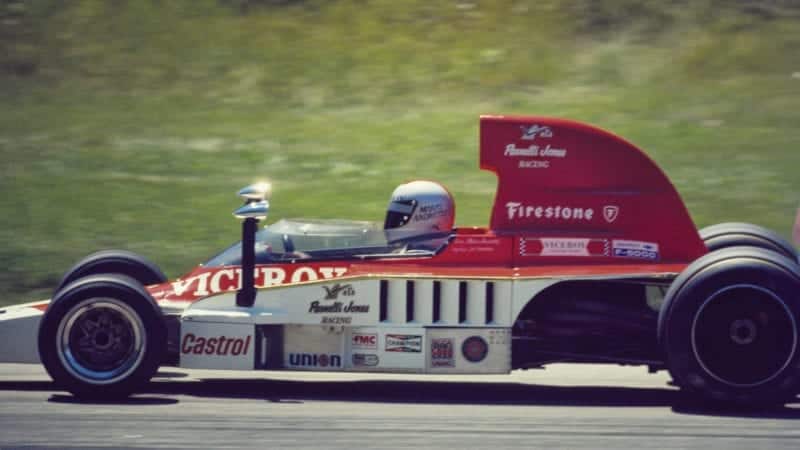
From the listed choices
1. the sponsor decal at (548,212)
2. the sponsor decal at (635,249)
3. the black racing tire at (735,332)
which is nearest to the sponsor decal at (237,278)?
the sponsor decal at (548,212)

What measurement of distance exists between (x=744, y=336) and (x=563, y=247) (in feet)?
4.56

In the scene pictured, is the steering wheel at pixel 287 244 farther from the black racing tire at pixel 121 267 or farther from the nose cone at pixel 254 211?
the black racing tire at pixel 121 267

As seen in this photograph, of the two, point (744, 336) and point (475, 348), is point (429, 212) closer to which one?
point (475, 348)

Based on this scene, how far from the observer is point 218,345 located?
9.02 metres

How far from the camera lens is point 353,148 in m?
20.5

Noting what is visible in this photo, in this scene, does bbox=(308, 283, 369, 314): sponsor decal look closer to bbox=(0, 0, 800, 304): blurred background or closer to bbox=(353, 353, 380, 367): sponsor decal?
bbox=(353, 353, 380, 367): sponsor decal

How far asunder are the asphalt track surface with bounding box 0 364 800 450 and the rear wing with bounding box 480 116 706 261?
1149mm

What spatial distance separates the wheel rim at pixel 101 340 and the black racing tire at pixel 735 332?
349 cm

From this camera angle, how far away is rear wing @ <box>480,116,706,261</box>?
9.55 m

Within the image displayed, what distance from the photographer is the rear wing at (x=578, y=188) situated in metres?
9.55

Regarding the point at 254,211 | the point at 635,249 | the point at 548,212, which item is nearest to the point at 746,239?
the point at 635,249

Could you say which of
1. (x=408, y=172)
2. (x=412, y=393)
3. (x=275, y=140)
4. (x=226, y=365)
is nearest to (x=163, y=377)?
(x=226, y=365)

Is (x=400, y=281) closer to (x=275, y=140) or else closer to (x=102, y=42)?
(x=275, y=140)

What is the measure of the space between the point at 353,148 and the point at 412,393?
11341 millimetres
